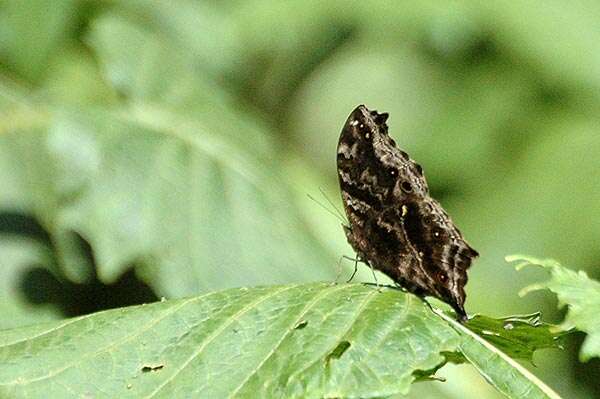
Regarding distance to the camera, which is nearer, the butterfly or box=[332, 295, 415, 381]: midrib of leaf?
box=[332, 295, 415, 381]: midrib of leaf

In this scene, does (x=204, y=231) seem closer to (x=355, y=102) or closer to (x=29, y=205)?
(x=29, y=205)

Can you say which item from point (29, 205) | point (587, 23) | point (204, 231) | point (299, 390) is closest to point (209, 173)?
point (204, 231)

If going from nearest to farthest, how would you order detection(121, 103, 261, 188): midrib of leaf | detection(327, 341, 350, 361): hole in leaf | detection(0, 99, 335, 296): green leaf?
1. detection(327, 341, 350, 361): hole in leaf
2. detection(0, 99, 335, 296): green leaf
3. detection(121, 103, 261, 188): midrib of leaf

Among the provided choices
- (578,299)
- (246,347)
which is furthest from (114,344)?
(578,299)

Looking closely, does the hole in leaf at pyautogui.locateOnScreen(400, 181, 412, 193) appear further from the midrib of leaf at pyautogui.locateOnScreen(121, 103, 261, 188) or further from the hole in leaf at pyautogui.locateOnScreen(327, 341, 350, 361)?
the midrib of leaf at pyautogui.locateOnScreen(121, 103, 261, 188)

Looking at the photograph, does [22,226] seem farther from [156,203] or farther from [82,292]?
[156,203]

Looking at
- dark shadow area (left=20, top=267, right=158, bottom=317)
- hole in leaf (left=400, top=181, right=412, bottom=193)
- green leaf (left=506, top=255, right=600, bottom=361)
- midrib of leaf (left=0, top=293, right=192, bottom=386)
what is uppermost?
hole in leaf (left=400, top=181, right=412, bottom=193)

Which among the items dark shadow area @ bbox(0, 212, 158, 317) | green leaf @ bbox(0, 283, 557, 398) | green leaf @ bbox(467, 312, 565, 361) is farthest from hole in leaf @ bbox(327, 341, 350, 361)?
dark shadow area @ bbox(0, 212, 158, 317)
